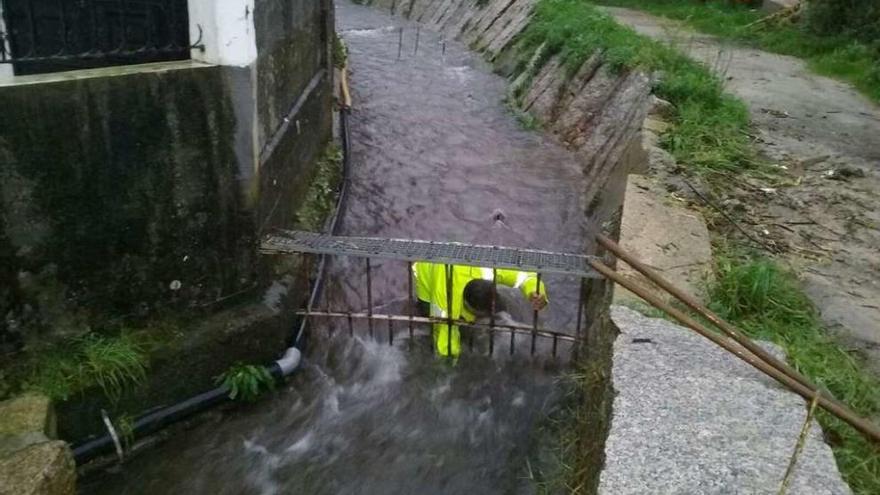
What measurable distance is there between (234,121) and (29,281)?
1.77 metres

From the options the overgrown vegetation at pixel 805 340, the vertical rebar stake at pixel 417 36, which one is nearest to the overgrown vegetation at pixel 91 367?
the overgrown vegetation at pixel 805 340

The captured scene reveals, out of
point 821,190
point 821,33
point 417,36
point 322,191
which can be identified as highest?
point 821,33

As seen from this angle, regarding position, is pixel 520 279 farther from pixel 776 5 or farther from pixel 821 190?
pixel 776 5

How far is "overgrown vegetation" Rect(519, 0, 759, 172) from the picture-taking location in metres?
8.01

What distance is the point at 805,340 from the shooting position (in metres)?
4.95

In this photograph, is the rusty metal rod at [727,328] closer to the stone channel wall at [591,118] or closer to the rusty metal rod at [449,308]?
the stone channel wall at [591,118]

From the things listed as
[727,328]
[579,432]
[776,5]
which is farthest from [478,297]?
[776,5]

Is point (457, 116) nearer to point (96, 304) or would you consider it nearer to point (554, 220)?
point (554, 220)

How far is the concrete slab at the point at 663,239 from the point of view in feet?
18.2

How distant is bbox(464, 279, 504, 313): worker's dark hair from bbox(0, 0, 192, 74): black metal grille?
3204mm

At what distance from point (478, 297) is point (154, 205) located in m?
3.09

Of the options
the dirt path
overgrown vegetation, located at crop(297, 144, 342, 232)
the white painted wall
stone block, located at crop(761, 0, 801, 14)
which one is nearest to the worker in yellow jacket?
overgrown vegetation, located at crop(297, 144, 342, 232)

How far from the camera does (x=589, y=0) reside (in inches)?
672

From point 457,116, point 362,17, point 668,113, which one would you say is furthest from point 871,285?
point 362,17
